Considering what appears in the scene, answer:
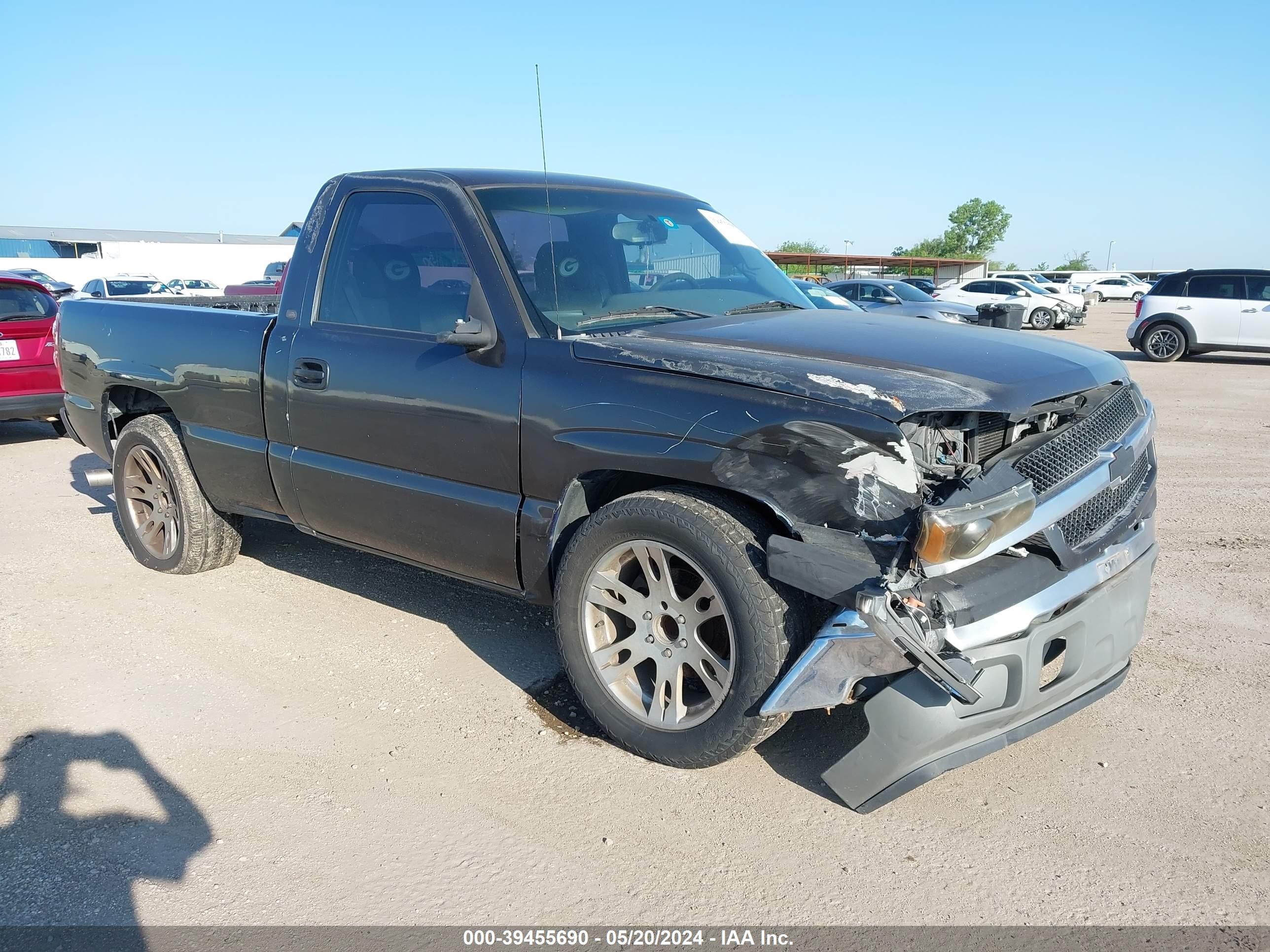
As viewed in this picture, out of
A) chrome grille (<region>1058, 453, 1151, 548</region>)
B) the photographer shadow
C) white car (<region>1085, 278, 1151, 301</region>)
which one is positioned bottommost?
white car (<region>1085, 278, 1151, 301</region>)

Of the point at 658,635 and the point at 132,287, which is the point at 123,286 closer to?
the point at 132,287

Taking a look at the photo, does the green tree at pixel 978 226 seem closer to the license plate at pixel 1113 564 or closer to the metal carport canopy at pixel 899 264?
the metal carport canopy at pixel 899 264

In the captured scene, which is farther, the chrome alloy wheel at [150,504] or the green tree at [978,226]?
the green tree at [978,226]

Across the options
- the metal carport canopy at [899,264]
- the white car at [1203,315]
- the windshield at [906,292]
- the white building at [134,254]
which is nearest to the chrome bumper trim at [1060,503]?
the white car at [1203,315]

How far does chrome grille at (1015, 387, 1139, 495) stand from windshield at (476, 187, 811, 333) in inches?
54.8

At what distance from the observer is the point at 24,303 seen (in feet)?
29.8

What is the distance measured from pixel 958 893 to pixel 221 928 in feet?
6.33

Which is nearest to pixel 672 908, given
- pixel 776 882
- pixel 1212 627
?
pixel 776 882

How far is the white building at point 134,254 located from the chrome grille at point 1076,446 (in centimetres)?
3845

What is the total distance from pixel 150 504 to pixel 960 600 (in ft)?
15.0

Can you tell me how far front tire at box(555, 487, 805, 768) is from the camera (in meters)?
2.82

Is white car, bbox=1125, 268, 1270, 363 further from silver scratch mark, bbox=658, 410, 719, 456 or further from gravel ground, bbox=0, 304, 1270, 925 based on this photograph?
silver scratch mark, bbox=658, 410, 719, 456

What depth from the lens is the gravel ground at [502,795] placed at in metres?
2.59

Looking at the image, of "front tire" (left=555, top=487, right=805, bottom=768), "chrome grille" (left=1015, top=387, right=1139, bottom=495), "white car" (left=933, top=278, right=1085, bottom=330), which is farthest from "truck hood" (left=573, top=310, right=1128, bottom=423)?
"white car" (left=933, top=278, right=1085, bottom=330)
